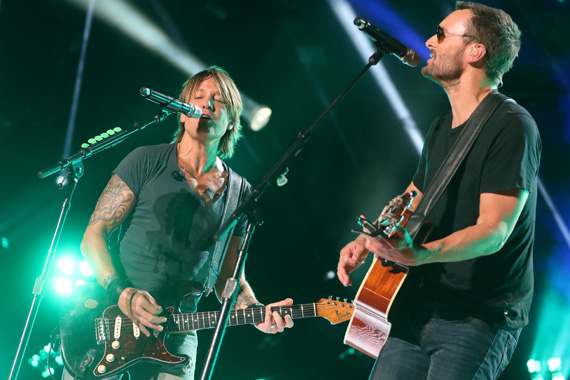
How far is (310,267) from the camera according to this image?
6906 millimetres

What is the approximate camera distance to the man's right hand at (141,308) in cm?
328

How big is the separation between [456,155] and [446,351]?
972 millimetres

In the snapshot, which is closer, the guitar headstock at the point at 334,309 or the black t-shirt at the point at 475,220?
the black t-shirt at the point at 475,220

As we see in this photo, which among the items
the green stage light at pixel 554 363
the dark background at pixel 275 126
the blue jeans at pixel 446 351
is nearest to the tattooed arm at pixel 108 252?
the blue jeans at pixel 446 351

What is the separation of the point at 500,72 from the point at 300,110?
4.19 m

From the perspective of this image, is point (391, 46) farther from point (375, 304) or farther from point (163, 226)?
point (163, 226)

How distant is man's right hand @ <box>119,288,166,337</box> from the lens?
3.28 metres

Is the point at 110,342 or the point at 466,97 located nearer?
the point at 466,97

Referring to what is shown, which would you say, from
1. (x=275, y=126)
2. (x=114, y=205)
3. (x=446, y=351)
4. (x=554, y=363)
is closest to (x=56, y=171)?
(x=114, y=205)

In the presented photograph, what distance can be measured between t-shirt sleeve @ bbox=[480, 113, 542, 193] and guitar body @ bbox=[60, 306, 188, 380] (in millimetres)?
2332

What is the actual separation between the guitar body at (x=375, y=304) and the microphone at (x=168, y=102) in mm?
1372

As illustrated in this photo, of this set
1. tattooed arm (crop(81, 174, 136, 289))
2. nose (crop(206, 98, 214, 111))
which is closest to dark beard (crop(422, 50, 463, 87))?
nose (crop(206, 98, 214, 111))

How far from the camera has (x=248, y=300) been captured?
382cm

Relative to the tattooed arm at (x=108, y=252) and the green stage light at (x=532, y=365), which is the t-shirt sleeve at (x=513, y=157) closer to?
the tattooed arm at (x=108, y=252)
